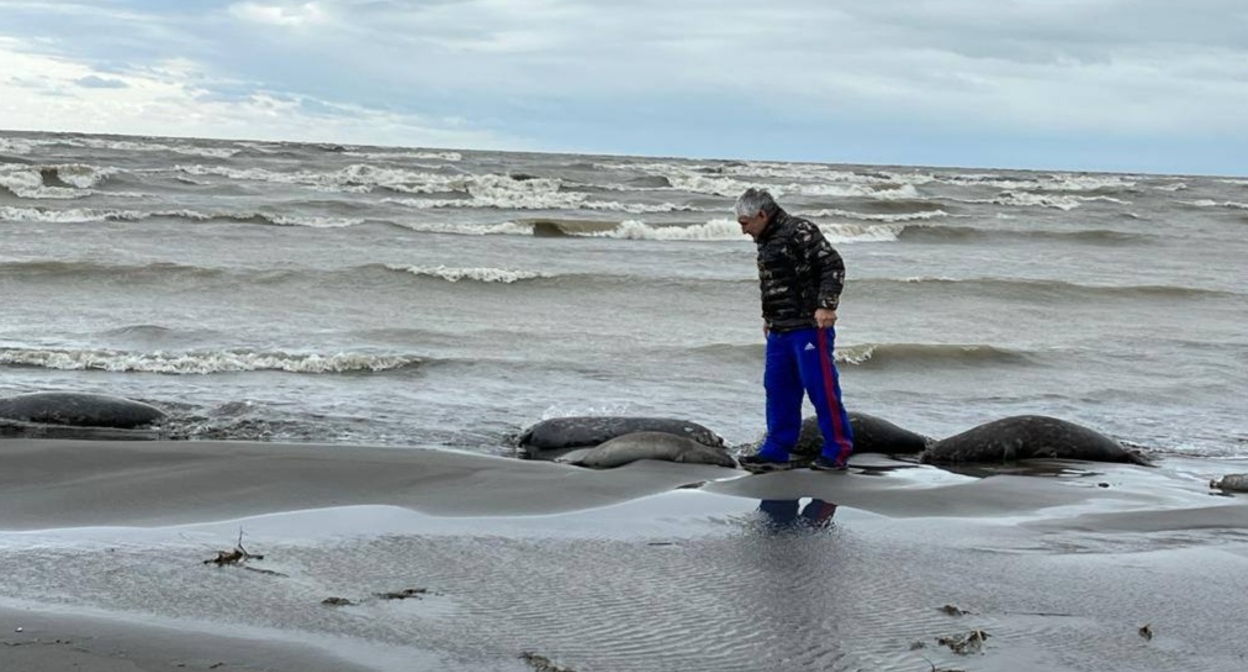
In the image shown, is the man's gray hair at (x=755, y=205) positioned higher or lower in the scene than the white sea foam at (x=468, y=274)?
higher

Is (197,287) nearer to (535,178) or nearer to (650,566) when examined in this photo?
(650,566)

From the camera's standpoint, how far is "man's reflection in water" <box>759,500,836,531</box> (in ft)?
23.8

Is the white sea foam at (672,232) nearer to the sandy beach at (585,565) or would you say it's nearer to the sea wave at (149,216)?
the sea wave at (149,216)

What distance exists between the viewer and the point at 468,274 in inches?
825

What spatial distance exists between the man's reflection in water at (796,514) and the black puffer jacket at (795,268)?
1512mm

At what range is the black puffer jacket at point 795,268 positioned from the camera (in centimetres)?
892

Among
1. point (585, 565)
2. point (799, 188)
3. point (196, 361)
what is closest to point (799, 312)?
point (585, 565)

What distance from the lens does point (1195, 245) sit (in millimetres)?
32344

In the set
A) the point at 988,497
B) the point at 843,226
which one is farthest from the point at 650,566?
the point at 843,226

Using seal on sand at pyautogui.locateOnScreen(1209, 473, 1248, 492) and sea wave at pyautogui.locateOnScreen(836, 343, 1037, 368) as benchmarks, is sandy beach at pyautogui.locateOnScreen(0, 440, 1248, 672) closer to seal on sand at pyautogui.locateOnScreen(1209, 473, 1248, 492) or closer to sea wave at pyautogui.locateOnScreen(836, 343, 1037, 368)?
seal on sand at pyautogui.locateOnScreen(1209, 473, 1248, 492)

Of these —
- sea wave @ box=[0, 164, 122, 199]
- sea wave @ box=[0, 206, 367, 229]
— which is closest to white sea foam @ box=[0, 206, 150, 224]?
sea wave @ box=[0, 206, 367, 229]

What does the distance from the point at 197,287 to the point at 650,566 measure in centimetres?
1351

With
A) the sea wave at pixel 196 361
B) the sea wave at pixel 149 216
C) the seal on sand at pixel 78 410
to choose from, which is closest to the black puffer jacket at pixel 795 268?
the seal on sand at pixel 78 410

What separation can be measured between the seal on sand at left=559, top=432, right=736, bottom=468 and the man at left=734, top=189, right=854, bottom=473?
0.26m
